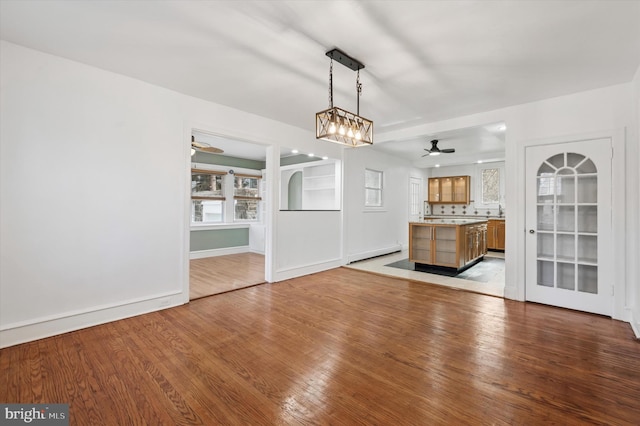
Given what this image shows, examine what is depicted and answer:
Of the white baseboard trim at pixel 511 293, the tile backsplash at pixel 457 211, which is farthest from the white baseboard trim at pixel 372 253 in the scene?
the white baseboard trim at pixel 511 293

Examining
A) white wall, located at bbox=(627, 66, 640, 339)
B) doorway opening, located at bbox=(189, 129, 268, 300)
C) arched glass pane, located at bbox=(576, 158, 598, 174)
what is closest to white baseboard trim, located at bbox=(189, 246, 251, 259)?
doorway opening, located at bbox=(189, 129, 268, 300)

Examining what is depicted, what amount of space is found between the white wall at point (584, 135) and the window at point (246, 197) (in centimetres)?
572

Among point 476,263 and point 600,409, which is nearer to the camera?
point 600,409

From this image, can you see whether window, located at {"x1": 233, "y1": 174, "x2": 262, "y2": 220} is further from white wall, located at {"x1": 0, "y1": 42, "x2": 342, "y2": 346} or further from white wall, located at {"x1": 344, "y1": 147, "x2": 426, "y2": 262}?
white wall, located at {"x1": 0, "y1": 42, "x2": 342, "y2": 346}

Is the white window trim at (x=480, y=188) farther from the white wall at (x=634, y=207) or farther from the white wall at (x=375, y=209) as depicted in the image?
the white wall at (x=634, y=207)

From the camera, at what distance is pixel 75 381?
197 centimetres

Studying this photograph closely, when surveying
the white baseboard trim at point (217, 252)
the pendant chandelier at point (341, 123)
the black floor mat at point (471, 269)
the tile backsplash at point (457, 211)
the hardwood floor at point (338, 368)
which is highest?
the pendant chandelier at point (341, 123)

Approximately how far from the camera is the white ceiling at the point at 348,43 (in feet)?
6.60

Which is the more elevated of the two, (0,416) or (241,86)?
(241,86)

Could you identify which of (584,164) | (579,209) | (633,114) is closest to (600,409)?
(579,209)

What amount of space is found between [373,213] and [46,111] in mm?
5721

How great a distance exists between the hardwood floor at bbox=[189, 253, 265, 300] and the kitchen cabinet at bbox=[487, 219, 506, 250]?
6.33m

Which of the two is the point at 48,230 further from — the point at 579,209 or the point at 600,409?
the point at 579,209

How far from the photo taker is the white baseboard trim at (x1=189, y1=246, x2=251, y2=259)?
6679 millimetres
